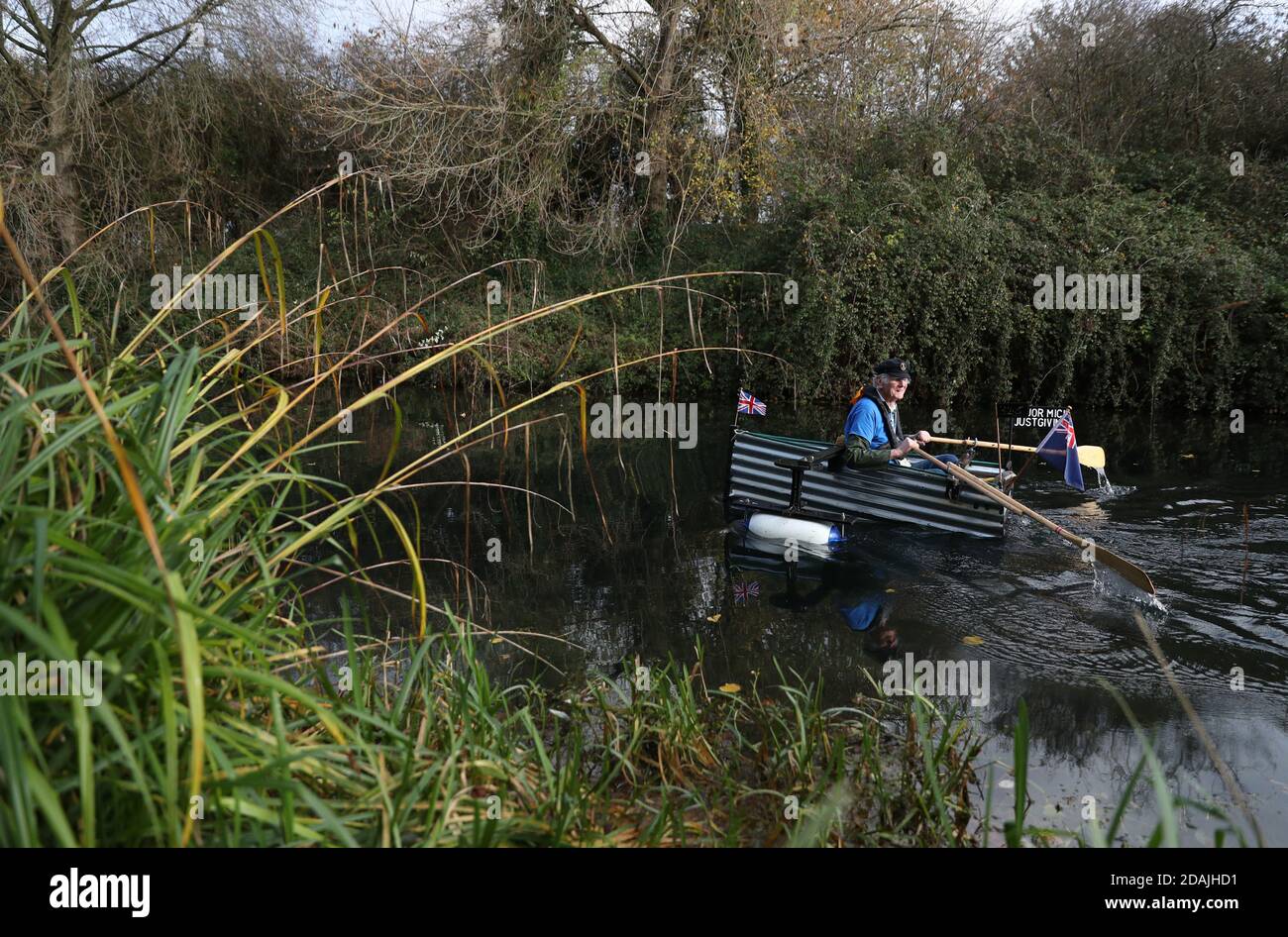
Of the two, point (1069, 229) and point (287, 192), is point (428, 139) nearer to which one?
point (287, 192)

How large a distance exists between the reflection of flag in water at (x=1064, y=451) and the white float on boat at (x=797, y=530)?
5.52 ft

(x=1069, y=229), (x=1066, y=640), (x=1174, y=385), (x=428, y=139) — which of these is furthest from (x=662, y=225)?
(x=1066, y=640)

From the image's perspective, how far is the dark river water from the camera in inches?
157

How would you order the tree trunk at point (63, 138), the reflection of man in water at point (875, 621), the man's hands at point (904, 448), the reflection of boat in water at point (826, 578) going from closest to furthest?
the reflection of man in water at point (875, 621), the reflection of boat in water at point (826, 578), the man's hands at point (904, 448), the tree trunk at point (63, 138)

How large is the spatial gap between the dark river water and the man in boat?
69 centimetres

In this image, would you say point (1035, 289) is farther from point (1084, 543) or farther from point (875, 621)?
point (875, 621)

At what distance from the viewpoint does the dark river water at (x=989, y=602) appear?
398cm

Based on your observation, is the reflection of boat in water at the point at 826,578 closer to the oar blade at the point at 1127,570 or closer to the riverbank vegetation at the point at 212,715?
the oar blade at the point at 1127,570

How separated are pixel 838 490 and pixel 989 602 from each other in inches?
69.9

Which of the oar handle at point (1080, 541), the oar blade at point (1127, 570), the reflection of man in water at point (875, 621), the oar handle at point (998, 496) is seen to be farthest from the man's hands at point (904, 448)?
the oar blade at point (1127, 570)

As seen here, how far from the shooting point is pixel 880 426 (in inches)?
286

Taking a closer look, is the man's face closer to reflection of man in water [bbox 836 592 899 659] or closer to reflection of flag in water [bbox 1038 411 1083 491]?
reflection of flag in water [bbox 1038 411 1083 491]

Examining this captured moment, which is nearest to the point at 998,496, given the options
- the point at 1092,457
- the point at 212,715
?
the point at 1092,457

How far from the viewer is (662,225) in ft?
51.8
